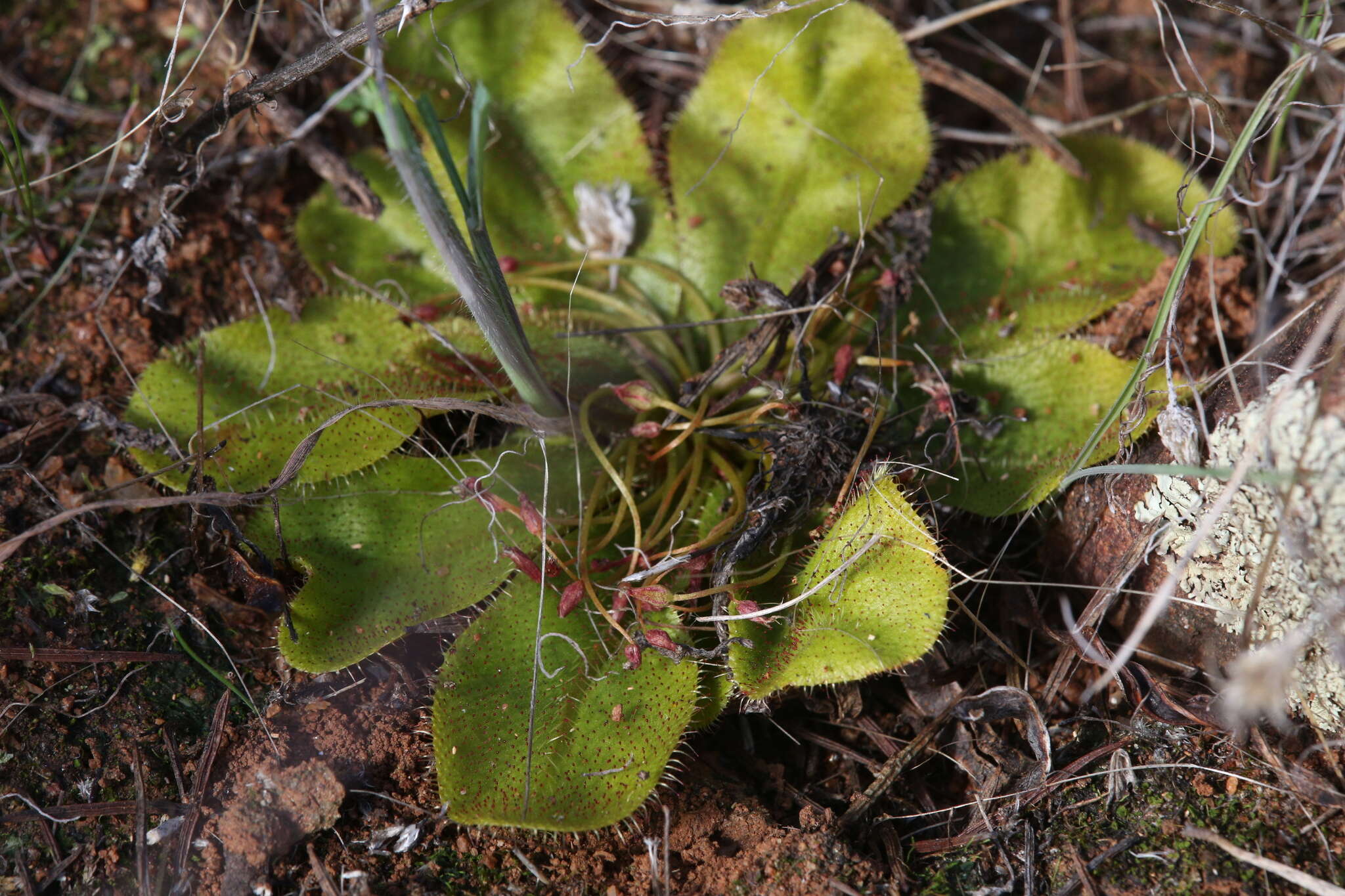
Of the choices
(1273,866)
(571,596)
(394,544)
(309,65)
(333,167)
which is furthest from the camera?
(333,167)

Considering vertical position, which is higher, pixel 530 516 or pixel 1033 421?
pixel 530 516

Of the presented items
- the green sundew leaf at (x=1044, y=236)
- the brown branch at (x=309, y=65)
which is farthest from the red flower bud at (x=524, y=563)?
the green sundew leaf at (x=1044, y=236)

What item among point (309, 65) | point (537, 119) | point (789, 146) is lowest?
point (789, 146)

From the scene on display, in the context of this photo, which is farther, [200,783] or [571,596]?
[571,596]

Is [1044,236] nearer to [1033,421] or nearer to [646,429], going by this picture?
[1033,421]

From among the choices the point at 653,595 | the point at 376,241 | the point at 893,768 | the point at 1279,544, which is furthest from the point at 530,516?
the point at 1279,544

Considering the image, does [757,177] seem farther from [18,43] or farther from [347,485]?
[18,43]
